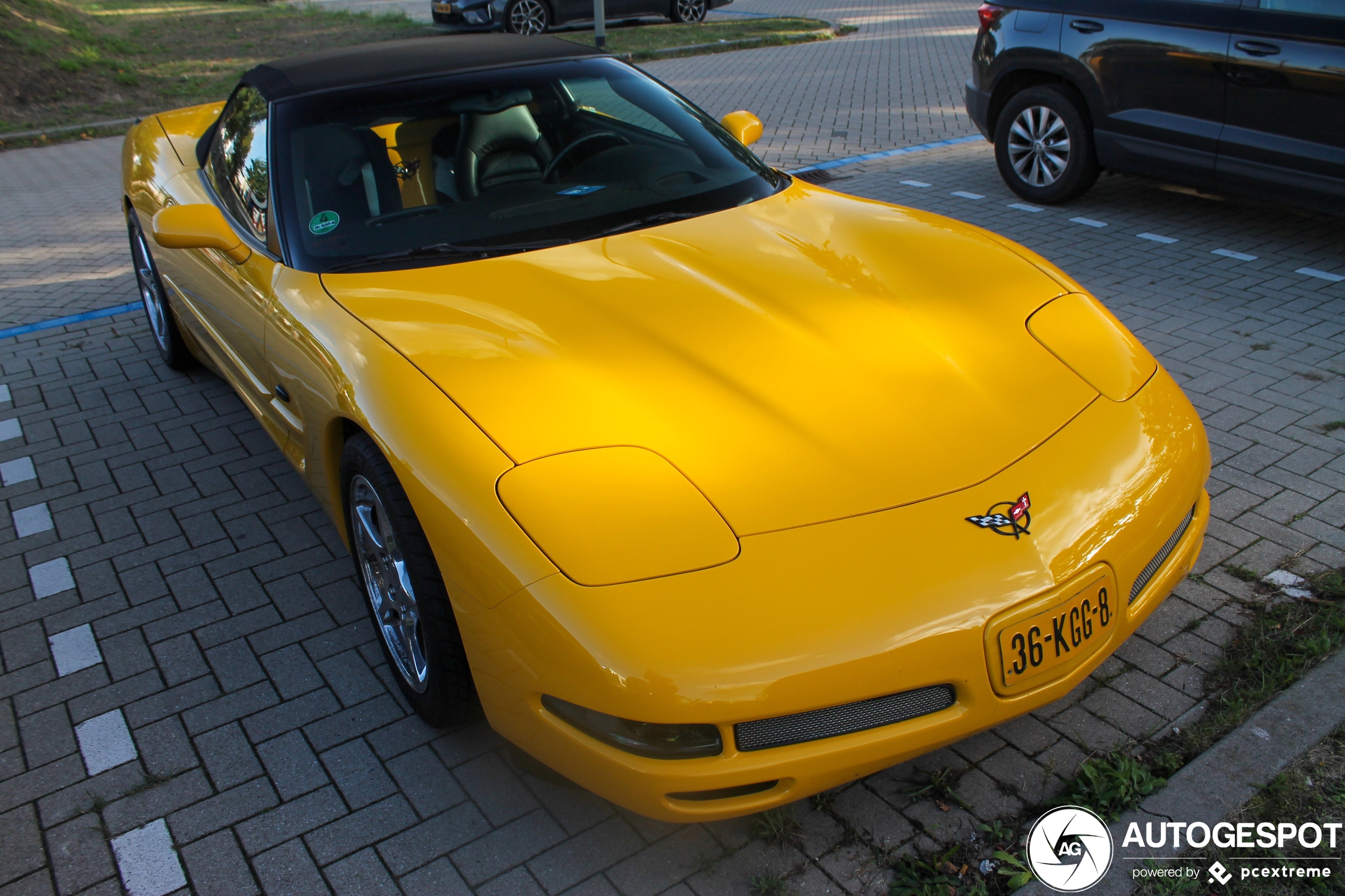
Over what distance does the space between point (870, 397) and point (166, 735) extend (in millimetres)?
2100

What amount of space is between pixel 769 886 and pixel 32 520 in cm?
326

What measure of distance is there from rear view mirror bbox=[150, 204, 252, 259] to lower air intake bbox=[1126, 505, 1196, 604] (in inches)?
110

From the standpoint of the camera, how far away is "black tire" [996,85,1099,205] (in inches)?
255

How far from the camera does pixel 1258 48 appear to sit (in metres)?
5.41

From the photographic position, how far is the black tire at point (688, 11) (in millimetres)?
16859

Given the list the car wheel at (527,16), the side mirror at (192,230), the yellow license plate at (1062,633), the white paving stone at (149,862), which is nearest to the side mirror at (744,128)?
the side mirror at (192,230)

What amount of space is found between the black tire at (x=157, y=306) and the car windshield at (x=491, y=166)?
188 centimetres

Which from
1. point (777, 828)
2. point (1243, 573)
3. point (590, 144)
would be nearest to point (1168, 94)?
point (1243, 573)

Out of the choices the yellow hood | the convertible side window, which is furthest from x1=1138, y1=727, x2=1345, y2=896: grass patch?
the convertible side window

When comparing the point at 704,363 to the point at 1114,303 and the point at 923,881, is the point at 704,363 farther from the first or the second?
the point at 1114,303

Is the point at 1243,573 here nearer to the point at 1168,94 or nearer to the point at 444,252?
the point at 444,252

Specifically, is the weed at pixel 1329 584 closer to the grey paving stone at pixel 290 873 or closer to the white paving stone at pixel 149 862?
the grey paving stone at pixel 290 873

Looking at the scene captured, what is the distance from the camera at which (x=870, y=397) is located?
2.38m

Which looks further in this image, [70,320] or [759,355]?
[70,320]
